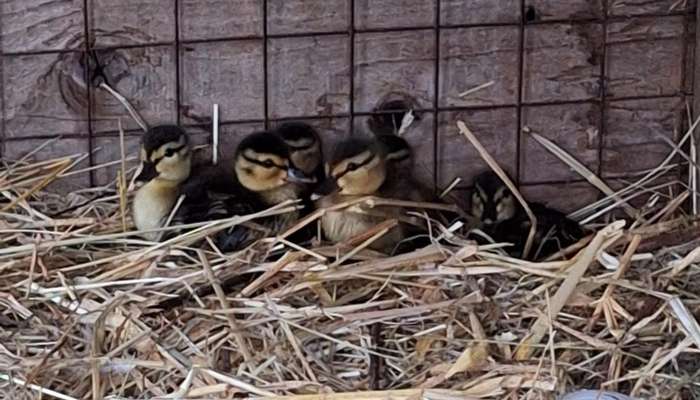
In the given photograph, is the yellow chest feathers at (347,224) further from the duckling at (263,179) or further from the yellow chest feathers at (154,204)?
the yellow chest feathers at (154,204)

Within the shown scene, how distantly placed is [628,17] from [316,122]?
1.93ft

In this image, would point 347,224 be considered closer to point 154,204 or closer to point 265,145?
point 265,145

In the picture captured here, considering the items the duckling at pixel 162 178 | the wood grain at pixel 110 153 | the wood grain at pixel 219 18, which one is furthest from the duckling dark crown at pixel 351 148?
the wood grain at pixel 110 153

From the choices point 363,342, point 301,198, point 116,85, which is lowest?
point 363,342

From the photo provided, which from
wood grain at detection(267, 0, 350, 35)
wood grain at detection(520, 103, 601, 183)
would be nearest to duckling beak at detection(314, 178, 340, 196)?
wood grain at detection(267, 0, 350, 35)

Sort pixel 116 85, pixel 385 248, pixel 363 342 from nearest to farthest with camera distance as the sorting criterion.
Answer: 1. pixel 363 342
2. pixel 385 248
3. pixel 116 85

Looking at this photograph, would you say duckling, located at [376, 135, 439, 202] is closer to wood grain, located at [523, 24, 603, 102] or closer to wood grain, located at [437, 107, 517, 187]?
wood grain, located at [437, 107, 517, 187]

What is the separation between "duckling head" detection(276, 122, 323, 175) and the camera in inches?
91.4

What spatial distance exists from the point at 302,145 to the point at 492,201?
0.33 m

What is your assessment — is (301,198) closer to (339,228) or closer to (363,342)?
(339,228)

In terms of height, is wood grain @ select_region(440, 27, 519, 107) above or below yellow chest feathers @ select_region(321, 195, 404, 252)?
above

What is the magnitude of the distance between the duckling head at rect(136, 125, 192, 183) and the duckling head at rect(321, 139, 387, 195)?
0.83ft

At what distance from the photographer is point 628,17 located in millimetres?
2490

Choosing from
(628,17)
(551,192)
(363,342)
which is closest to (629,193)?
(551,192)
